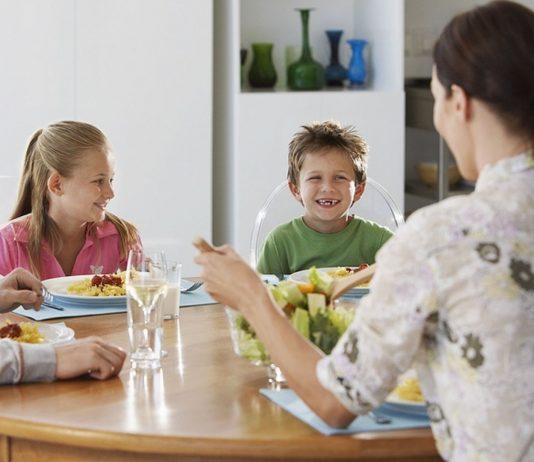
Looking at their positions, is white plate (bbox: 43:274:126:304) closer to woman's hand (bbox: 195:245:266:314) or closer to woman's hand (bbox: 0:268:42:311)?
woman's hand (bbox: 0:268:42:311)

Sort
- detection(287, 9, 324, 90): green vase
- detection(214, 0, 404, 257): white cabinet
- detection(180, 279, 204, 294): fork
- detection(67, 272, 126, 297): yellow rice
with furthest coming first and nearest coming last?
detection(287, 9, 324, 90): green vase → detection(214, 0, 404, 257): white cabinet → detection(180, 279, 204, 294): fork → detection(67, 272, 126, 297): yellow rice

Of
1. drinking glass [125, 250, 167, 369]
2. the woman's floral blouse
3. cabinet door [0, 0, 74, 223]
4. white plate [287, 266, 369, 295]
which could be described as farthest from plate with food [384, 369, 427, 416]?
cabinet door [0, 0, 74, 223]

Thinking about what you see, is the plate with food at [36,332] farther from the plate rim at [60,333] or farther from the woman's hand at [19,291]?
the woman's hand at [19,291]

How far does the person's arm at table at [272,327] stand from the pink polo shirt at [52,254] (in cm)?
118

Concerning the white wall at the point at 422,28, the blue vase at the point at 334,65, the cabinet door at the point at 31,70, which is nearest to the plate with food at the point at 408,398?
the cabinet door at the point at 31,70

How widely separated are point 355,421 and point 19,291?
0.90m

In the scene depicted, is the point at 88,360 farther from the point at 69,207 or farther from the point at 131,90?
the point at 131,90

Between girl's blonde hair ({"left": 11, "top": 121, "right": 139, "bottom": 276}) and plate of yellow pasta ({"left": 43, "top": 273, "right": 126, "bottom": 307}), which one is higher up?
girl's blonde hair ({"left": 11, "top": 121, "right": 139, "bottom": 276})

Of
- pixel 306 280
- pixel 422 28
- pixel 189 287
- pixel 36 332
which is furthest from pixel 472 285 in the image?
pixel 422 28

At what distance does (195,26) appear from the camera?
4461mm

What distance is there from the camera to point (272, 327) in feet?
5.02

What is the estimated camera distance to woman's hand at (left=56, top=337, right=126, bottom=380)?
68.5 inches

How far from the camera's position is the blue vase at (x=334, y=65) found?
16.0 ft

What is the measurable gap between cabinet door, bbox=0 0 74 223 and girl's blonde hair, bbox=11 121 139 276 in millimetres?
1362
